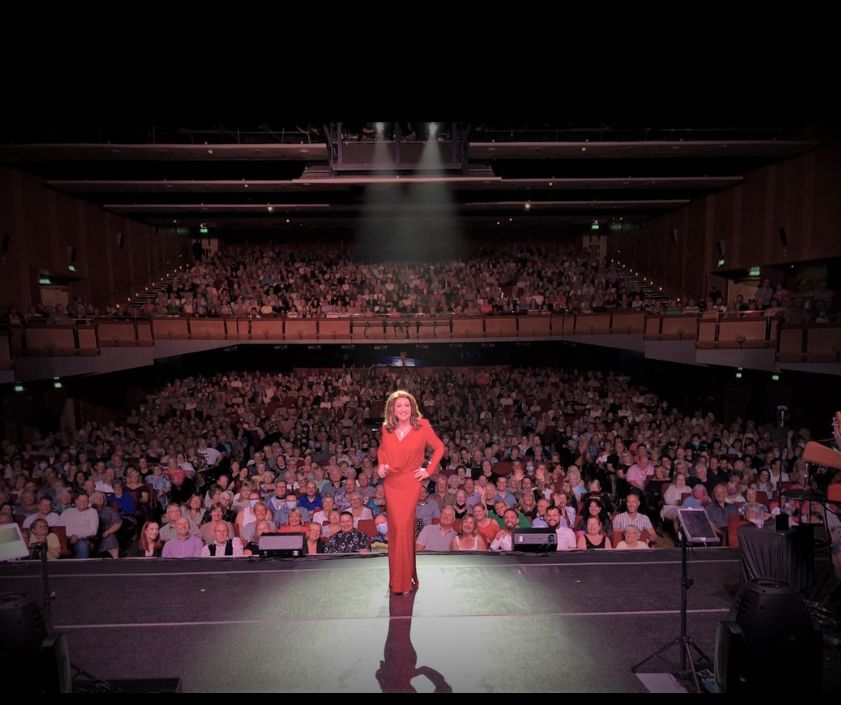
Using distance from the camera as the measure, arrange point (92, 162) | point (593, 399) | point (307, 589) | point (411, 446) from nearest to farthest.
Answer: point (411, 446) < point (307, 589) < point (92, 162) < point (593, 399)

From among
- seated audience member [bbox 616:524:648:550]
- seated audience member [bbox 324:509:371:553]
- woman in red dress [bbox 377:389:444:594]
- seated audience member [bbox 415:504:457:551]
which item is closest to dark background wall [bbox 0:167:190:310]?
seated audience member [bbox 324:509:371:553]

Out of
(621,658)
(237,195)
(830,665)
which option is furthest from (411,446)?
(237,195)

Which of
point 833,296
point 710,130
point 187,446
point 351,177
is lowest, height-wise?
point 187,446

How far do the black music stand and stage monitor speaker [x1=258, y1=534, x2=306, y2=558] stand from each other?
3.16 m

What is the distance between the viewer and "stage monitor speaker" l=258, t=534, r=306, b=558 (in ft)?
17.7

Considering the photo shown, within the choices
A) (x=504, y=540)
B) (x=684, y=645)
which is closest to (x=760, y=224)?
(x=504, y=540)

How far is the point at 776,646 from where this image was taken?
279 centimetres

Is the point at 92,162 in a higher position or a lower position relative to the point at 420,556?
higher

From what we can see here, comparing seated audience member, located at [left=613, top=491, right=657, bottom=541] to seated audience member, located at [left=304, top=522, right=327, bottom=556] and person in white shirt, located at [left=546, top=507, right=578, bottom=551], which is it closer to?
person in white shirt, located at [left=546, top=507, right=578, bottom=551]

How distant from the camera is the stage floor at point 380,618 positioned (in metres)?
3.59

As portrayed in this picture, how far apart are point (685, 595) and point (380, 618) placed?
84.8 inches

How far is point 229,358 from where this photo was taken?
20.2 metres

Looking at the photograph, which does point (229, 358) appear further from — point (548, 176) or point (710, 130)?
point (710, 130)

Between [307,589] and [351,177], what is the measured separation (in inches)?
387
